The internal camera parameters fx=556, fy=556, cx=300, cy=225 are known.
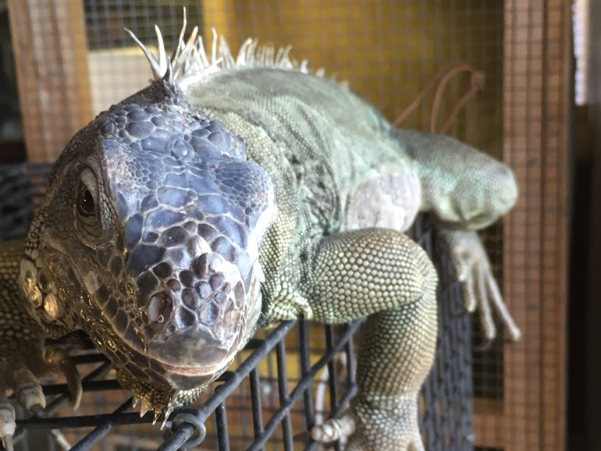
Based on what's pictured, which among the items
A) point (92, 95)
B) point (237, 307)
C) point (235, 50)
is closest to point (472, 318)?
point (235, 50)

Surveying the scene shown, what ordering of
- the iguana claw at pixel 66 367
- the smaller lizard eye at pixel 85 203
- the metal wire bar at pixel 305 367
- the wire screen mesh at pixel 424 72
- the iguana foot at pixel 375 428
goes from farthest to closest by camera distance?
the wire screen mesh at pixel 424 72
the iguana foot at pixel 375 428
the metal wire bar at pixel 305 367
the iguana claw at pixel 66 367
the smaller lizard eye at pixel 85 203

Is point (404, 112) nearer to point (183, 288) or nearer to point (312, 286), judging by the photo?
point (312, 286)

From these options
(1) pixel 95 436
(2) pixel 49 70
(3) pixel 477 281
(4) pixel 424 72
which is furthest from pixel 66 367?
(4) pixel 424 72

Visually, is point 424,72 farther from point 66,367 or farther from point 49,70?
point 66,367

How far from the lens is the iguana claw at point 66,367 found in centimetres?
78

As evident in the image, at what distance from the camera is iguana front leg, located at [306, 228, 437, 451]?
3.32 ft

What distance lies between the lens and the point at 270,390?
5.01 feet

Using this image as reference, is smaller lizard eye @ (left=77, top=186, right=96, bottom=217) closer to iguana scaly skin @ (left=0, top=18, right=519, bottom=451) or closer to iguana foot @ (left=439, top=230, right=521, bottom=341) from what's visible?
iguana scaly skin @ (left=0, top=18, right=519, bottom=451)

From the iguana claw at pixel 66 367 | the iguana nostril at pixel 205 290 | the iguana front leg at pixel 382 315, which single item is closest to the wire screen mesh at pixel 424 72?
the iguana front leg at pixel 382 315

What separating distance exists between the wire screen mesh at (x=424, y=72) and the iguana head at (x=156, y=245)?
1.43m

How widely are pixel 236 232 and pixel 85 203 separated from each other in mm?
186

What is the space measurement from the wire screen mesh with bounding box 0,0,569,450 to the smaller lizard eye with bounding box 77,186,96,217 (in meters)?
1.55

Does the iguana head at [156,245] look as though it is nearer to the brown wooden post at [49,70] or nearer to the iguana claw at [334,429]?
the iguana claw at [334,429]

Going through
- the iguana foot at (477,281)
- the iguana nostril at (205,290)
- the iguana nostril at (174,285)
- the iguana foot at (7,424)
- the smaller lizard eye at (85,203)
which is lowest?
the iguana foot at (477,281)
